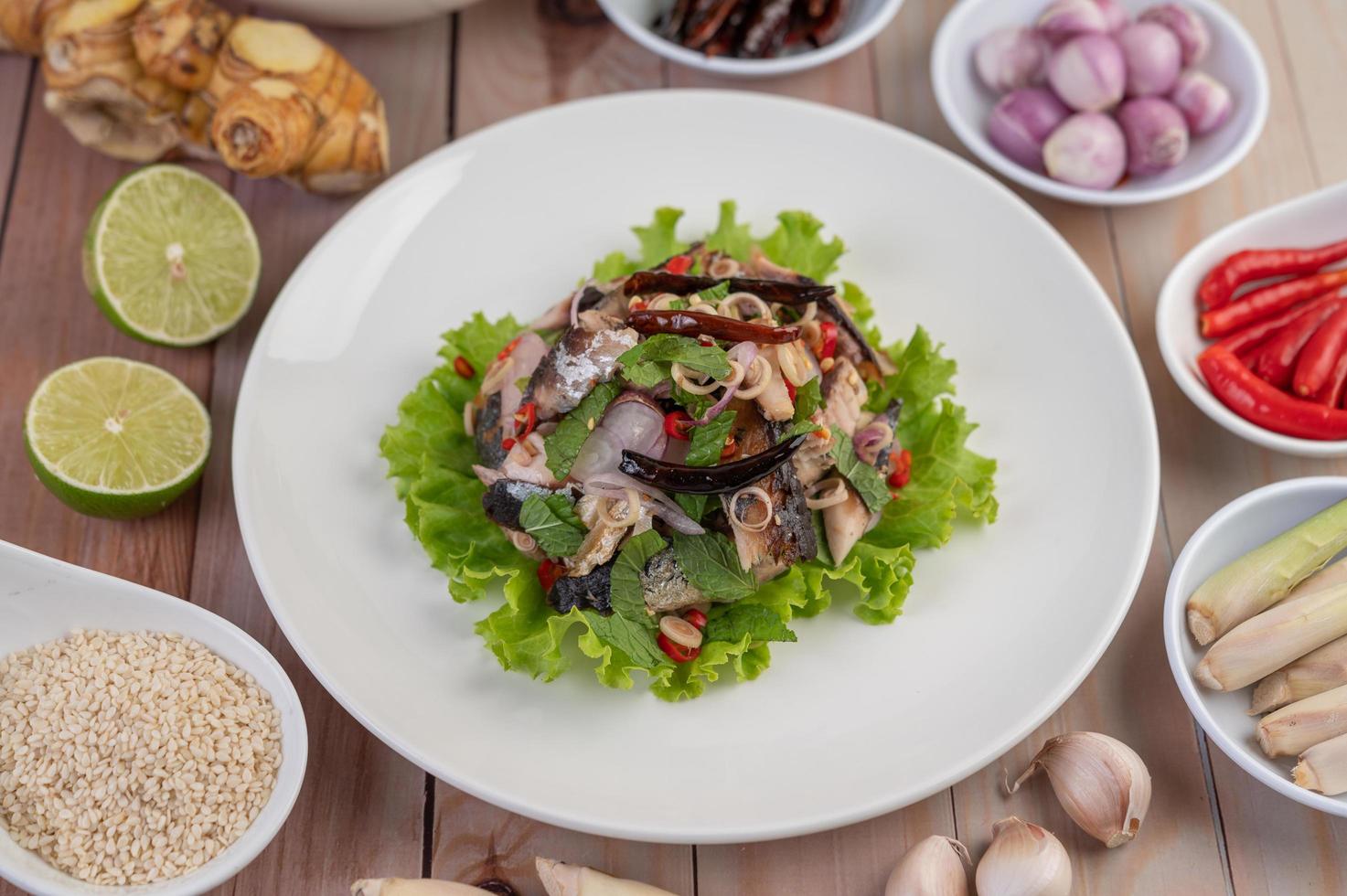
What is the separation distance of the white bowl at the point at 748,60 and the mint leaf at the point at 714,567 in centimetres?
225

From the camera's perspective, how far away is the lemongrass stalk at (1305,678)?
3396 mm

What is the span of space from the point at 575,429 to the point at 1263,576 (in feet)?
7.10

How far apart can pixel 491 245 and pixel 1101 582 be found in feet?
7.88

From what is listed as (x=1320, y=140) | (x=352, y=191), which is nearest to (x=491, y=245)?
(x=352, y=191)

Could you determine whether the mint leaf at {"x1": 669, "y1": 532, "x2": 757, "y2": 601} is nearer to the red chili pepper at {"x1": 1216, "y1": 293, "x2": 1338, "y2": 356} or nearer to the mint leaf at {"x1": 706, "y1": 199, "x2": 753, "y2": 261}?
the mint leaf at {"x1": 706, "y1": 199, "x2": 753, "y2": 261}

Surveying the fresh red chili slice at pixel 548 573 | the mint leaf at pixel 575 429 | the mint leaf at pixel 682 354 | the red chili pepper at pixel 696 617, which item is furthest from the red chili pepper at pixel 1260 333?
the fresh red chili slice at pixel 548 573

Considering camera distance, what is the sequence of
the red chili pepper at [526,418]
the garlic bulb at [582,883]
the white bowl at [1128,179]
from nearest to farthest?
the garlic bulb at [582,883] < the red chili pepper at [526,418] < the white bowl at [1128,179]

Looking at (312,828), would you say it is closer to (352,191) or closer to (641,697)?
(641,697)

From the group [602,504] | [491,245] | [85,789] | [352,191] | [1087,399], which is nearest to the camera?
[85,789]

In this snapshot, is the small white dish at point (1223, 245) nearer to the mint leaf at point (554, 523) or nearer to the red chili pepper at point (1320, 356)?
the red chili pepper at point (1320, 356)

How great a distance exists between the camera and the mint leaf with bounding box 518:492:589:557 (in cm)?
343

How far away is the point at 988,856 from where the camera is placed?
329 centimetres

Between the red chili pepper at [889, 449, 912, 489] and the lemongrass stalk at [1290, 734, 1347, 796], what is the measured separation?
1.39 metres

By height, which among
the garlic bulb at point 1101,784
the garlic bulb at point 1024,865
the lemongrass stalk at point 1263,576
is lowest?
the garlic bulb at point 1024,865
